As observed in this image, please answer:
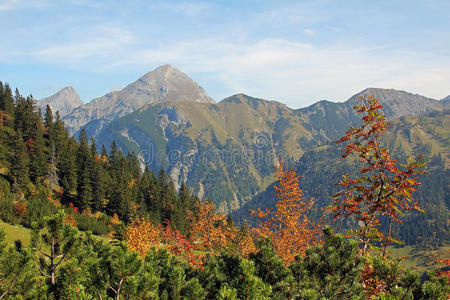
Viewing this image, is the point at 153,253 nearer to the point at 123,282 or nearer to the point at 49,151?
the point at 123,282

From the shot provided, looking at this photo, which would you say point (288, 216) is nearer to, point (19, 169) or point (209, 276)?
point (209, 276)

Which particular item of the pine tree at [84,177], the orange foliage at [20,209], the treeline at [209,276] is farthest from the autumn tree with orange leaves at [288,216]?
the pine tree at [84,177]

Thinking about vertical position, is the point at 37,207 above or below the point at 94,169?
below

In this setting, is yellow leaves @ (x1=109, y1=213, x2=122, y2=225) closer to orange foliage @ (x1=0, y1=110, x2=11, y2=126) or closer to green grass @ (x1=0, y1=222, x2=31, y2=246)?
green grass @ (x1=0, y1=222, x2=31, y2=246)

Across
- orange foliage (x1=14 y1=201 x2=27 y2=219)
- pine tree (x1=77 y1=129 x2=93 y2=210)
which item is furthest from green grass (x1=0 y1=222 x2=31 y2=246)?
pine tree (x1=77 y1=129 x2=93 y2=210)

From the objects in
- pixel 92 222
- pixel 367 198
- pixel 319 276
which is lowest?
pixel 92 222

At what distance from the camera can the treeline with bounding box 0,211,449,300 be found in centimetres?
653

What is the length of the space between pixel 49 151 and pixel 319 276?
88801mm

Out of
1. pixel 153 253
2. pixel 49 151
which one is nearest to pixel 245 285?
pixel 153 253

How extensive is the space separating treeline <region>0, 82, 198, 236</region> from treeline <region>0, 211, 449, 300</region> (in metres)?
48.9

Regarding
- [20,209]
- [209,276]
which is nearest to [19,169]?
[20,209]

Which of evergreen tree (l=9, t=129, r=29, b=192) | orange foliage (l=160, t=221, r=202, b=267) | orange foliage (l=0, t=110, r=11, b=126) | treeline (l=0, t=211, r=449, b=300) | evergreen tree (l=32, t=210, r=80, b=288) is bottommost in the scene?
orange foliage (l=160, t=221, r=202, b=267)

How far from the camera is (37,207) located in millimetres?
56031

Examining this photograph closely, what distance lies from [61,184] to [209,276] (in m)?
78.1
